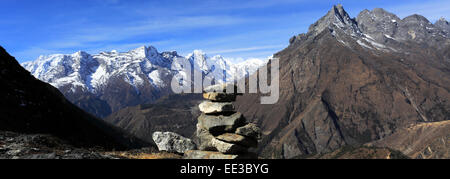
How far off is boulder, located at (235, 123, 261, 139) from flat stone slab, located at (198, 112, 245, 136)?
0.43m

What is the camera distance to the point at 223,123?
21.2m

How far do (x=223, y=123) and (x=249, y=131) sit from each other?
1720mm

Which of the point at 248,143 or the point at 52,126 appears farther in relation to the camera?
the point at 52,126

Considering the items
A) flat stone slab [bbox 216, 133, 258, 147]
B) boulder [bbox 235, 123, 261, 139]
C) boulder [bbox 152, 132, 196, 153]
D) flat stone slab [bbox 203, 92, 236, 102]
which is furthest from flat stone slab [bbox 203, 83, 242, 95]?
boulder [bbox 152, 132, 196, 153]

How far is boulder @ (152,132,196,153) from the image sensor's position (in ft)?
112

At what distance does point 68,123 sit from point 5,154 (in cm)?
4436

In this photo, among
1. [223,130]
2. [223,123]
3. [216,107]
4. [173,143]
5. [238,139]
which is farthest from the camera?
[173,143]

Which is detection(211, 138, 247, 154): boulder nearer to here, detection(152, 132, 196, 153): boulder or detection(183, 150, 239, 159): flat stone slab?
detection(183, 150, 239, 159): flat stone slab

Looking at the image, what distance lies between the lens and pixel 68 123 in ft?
207

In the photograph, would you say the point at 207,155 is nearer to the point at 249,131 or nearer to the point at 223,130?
the point at 223,130

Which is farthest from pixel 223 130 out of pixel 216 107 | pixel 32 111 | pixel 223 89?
pixel 32 111
